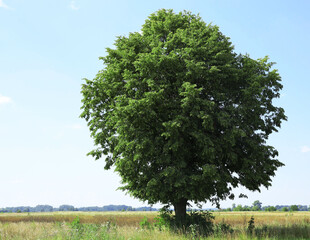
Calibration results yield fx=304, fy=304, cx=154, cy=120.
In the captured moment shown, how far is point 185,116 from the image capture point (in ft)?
61.8

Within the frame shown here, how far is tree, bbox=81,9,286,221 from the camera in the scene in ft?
60.2

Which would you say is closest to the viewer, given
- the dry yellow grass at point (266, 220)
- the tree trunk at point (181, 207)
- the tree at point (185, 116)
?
the tree at point (185, 116)

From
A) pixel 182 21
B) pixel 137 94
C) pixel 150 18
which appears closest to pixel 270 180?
pixel 137 94

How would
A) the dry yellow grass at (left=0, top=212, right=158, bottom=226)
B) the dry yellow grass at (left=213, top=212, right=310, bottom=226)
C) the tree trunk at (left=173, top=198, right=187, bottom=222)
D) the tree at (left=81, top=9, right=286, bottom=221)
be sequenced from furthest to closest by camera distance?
the dry yellow grass at (left=0, top=212, right=158, bottom=226) → the dry yellow grass at (left=213, top=212, right=310, bottom=226) → the tree trunk at (left=173, top=198, right=187, bottom=222) → the tree at (left=81, top=9, right=286, bottom=221)

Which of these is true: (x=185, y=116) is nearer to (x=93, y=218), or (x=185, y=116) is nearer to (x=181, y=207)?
(x=181, y=207)

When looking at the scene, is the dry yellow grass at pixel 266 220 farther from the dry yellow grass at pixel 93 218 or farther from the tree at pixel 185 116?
the dry yellow grass at pixel 93 218

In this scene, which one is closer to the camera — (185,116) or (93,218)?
(185,116)

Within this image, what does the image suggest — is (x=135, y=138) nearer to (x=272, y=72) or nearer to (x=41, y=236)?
(x=41, y=236)

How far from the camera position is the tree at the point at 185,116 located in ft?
60.2

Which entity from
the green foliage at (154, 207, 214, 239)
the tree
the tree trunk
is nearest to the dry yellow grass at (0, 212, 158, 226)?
the green foliage at (154, 207, 214, 239)

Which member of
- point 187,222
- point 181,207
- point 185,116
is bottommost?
point 187,222

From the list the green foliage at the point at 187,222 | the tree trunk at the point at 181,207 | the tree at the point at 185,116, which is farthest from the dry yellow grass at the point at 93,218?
the tree at the point at 185,116

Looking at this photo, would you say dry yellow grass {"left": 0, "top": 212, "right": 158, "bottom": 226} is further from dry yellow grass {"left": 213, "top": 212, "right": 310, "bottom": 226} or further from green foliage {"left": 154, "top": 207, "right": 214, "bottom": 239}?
dry yellow grass {"left": 213, "top": 212, "right": 310, "bottom": 226}

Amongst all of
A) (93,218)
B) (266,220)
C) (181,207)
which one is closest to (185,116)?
(181,207)
